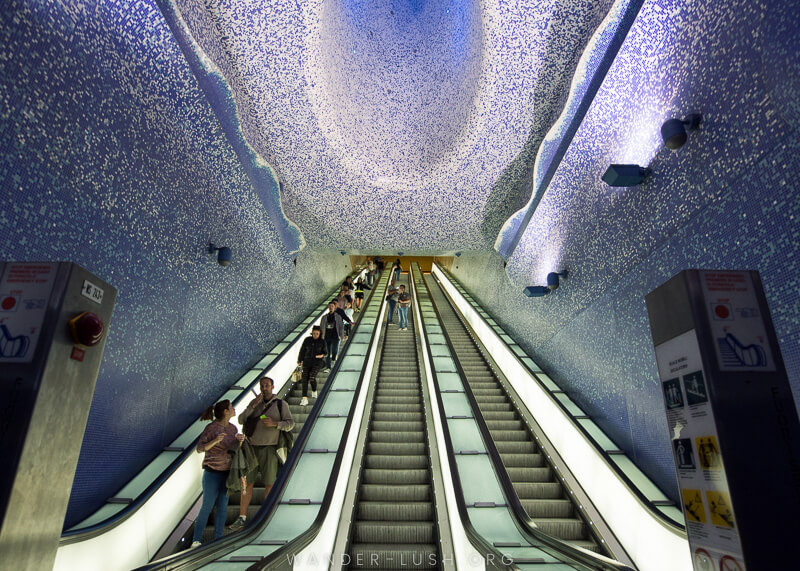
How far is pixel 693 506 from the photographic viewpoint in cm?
162

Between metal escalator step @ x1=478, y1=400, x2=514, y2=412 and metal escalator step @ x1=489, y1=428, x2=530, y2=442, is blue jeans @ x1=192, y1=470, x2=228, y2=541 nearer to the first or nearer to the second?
metal escalator step @ x1=489, y1=428, x2=530, y2=442

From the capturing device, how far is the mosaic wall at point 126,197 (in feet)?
8.72

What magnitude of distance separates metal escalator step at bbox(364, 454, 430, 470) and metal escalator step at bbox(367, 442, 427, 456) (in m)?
0.21

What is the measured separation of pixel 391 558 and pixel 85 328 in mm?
3014

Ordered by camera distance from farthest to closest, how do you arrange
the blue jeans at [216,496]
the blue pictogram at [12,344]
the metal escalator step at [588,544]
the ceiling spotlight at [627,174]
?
the ceiling spotlight at [627,174] < the metal escalator step at [588,544] < the blue jeans at [216,496] < the blue pictogram at [12,344]

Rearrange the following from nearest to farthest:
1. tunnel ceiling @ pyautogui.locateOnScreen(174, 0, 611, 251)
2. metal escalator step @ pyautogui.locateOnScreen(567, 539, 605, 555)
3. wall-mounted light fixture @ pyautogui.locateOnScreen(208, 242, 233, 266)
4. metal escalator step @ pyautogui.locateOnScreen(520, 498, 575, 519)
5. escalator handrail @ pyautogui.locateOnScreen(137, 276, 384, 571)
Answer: escalator handrail @ pyautogui.locateOnScreen(137, 276, 384, 571)
metal escalator step @ pyautogui.locateOnScreen(567, 539, 605, 555)
metal escalator step @ pyautogui.locateOnScreen(520, 498, 575, 519)
tunnel ceiling @ pyautogui.locateOnScreen(174, 0, 611, 251)
wall-mounted light fixture @ pyautogui.locateOnScreen(208, 242, 233, 266)

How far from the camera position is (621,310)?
480 centimetres

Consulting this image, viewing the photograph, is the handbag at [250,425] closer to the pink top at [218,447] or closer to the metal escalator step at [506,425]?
the pink top at [218,447]

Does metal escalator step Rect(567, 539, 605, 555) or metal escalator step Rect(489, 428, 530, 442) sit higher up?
metal escalator step Rect(489, 428, 530, 442)

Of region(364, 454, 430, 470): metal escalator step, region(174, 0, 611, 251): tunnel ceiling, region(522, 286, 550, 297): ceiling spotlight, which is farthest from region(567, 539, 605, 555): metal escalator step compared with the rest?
region(174, 0, 611, 251): tunnel ceiling

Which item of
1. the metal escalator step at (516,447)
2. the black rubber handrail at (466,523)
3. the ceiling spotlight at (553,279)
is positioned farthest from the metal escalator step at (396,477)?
the ceiling spotlight at (553,279)

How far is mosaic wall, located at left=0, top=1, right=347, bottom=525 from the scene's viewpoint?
8.72 feet

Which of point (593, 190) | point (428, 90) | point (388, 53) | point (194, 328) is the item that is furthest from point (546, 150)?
point (194, 328)

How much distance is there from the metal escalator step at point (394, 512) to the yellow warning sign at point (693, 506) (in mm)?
3002
